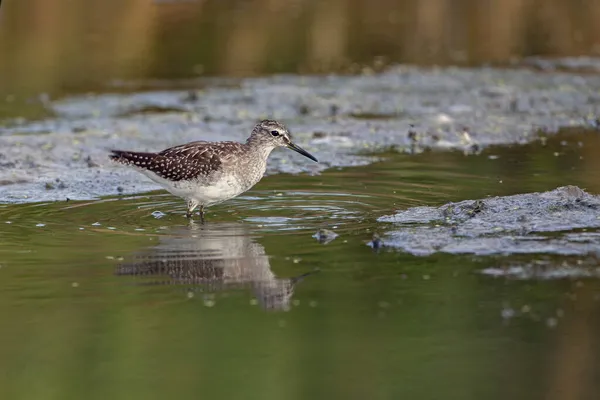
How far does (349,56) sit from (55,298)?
47.4 feet

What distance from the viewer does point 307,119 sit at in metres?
17.1

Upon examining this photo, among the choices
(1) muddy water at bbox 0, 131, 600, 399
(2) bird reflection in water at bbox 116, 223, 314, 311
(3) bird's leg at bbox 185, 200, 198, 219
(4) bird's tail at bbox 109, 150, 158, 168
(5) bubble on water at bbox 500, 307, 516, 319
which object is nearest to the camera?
(1) muddy water at bbox 0, 131, 600, 399

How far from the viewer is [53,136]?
15.7m

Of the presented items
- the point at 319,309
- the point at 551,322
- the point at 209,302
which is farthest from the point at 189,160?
the point at 551,322

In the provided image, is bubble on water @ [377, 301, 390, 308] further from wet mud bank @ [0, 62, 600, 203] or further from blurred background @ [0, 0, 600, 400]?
wet mud bank @ [0, 62, 600, 203]

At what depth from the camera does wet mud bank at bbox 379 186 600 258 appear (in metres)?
9.62

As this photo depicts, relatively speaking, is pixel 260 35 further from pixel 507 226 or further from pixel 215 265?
pixel 215 265

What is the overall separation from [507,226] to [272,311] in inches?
114

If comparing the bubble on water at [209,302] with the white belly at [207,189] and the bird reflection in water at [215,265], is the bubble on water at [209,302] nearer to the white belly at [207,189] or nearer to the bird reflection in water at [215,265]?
the bird reflection in water at [215,265]

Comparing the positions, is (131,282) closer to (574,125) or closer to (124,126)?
(124,126)

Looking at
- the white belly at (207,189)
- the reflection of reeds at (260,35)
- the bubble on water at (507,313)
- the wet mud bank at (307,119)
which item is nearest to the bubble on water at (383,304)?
the bubble on water at (507,313)

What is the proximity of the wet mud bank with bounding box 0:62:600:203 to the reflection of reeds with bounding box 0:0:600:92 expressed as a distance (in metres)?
1.74

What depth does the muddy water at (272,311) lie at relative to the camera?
6.95m

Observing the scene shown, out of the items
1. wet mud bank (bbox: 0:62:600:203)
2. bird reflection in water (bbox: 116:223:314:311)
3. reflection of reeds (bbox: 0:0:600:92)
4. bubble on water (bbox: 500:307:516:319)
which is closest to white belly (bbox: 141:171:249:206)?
bird reflection in water (bbox: 116:223:314:311)
